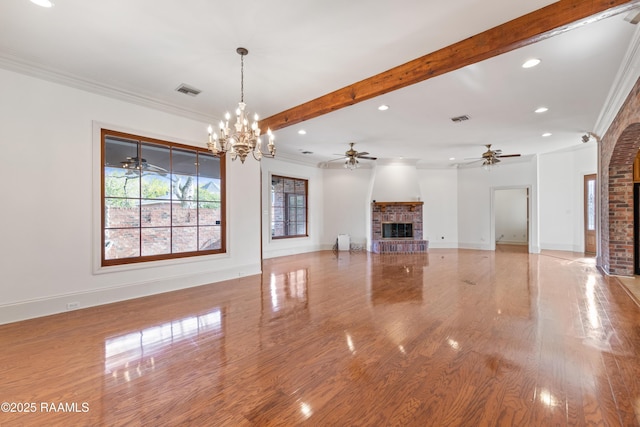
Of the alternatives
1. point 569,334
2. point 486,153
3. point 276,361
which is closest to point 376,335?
point 276,361

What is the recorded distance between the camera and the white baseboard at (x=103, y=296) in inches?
131

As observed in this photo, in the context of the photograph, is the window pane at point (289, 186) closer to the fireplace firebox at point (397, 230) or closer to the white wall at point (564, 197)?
the fireplace firebox at point (397, 230)

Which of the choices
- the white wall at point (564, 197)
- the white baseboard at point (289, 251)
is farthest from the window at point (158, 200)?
the white wall at point (564, 197)

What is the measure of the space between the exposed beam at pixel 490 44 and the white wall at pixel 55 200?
3.37m

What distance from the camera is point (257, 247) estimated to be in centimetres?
585

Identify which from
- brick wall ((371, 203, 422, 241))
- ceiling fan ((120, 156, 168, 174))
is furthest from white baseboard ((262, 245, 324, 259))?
ceiling fan ((120, 156, 168, 174))

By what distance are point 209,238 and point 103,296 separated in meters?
1.78

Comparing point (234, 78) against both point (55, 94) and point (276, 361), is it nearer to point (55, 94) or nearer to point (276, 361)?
point (55, 94)

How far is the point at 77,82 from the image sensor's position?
3.71 m

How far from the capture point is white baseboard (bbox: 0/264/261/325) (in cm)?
332

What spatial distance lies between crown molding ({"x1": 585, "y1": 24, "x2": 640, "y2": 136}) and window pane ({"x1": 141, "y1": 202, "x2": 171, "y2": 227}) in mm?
6315

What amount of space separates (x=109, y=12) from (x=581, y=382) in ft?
16.0

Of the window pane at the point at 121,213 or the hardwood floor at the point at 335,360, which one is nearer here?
the hardwood floor at the point at 335,360

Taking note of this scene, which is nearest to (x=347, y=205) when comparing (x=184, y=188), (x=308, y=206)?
(x=308, y=206)
